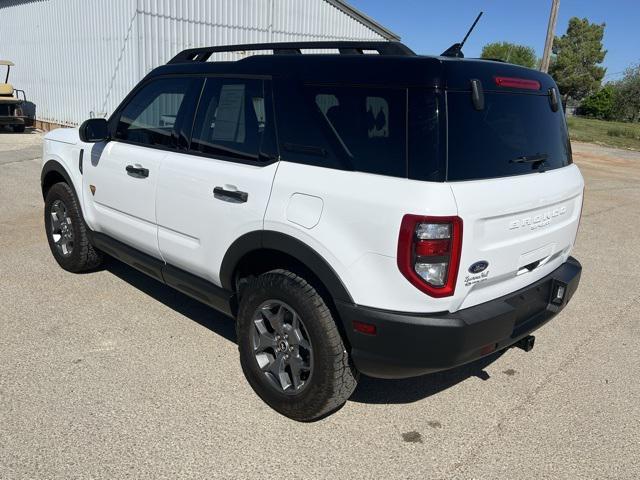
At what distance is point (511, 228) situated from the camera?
8.49ft

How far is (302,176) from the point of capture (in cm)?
269

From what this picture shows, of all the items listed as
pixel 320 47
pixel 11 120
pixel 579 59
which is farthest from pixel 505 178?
pixel 579 59

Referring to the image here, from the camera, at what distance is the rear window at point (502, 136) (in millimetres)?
2412

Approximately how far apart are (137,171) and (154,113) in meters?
0.46

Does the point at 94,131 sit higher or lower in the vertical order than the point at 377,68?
lower

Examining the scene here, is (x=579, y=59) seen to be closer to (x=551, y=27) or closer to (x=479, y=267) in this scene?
(x=551, y=27)

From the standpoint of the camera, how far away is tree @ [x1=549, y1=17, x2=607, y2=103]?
63.8m

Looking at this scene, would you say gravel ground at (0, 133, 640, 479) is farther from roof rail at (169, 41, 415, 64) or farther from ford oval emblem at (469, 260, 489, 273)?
roof rail at (169, 41, 415, 64)

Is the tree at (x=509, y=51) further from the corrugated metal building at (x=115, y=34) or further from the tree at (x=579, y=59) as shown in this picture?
the corrugated metal building at (x=115, y=34)

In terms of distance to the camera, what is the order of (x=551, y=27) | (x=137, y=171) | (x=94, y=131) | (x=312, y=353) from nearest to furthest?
(x=312, y=353)
(x=137, y=171)
(x=94, y=131)
(x=551, y=27)

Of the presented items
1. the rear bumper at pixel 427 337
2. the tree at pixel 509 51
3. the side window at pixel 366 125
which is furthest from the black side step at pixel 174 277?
the tree at pixel 509 51

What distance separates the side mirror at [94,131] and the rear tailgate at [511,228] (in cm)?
281

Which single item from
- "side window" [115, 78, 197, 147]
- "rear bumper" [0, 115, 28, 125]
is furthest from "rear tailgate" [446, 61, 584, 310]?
"rear bumper" [0, 115, 28, 125]

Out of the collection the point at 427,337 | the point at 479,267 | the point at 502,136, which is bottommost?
the point at 427,337
